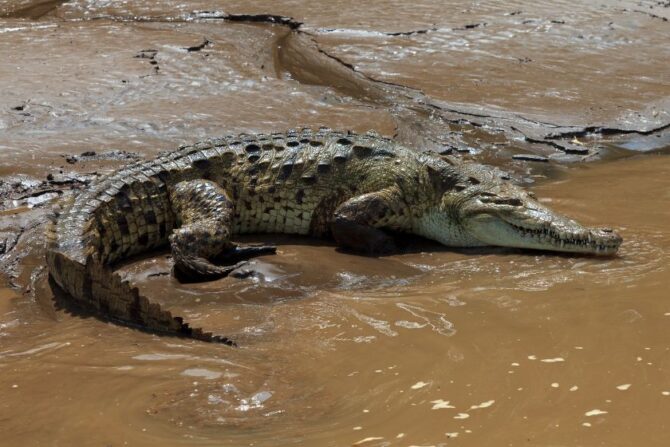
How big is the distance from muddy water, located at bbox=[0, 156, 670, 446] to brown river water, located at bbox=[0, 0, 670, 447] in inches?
0.6

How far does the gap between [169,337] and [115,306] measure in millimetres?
462

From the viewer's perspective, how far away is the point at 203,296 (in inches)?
203

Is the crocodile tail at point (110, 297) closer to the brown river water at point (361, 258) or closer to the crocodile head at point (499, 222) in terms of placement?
the brown river water at point (361, 258)

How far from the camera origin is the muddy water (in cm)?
336

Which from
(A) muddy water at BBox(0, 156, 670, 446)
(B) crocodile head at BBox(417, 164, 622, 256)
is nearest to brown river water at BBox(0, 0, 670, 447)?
(A) muddy water at BBox(0, 156, 670, 446)

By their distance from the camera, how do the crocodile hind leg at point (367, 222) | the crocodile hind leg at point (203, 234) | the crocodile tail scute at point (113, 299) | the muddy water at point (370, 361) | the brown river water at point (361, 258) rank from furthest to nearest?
1. the crocodile hind leg at point (367, 222)
2. the crocodile hind leg at point (203, 234)
3. the crocodile tail scute at point (113, 299)
4. the brown river water at point (361, 258)
5. the muddy water at point (370, 361)

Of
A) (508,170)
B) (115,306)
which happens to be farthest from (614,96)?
(115,306)

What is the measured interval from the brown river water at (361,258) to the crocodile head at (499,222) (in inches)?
4.7

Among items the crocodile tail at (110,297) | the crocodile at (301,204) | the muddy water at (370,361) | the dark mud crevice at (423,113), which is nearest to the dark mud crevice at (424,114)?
the dark mud crevice at (423,113)

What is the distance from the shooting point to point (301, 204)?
21.0ft

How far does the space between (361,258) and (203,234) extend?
108 centimetres

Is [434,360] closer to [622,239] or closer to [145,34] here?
[622,239]

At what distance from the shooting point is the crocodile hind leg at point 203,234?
5.50 metres

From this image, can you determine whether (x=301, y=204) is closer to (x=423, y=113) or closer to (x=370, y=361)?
(x=370, y=361)
